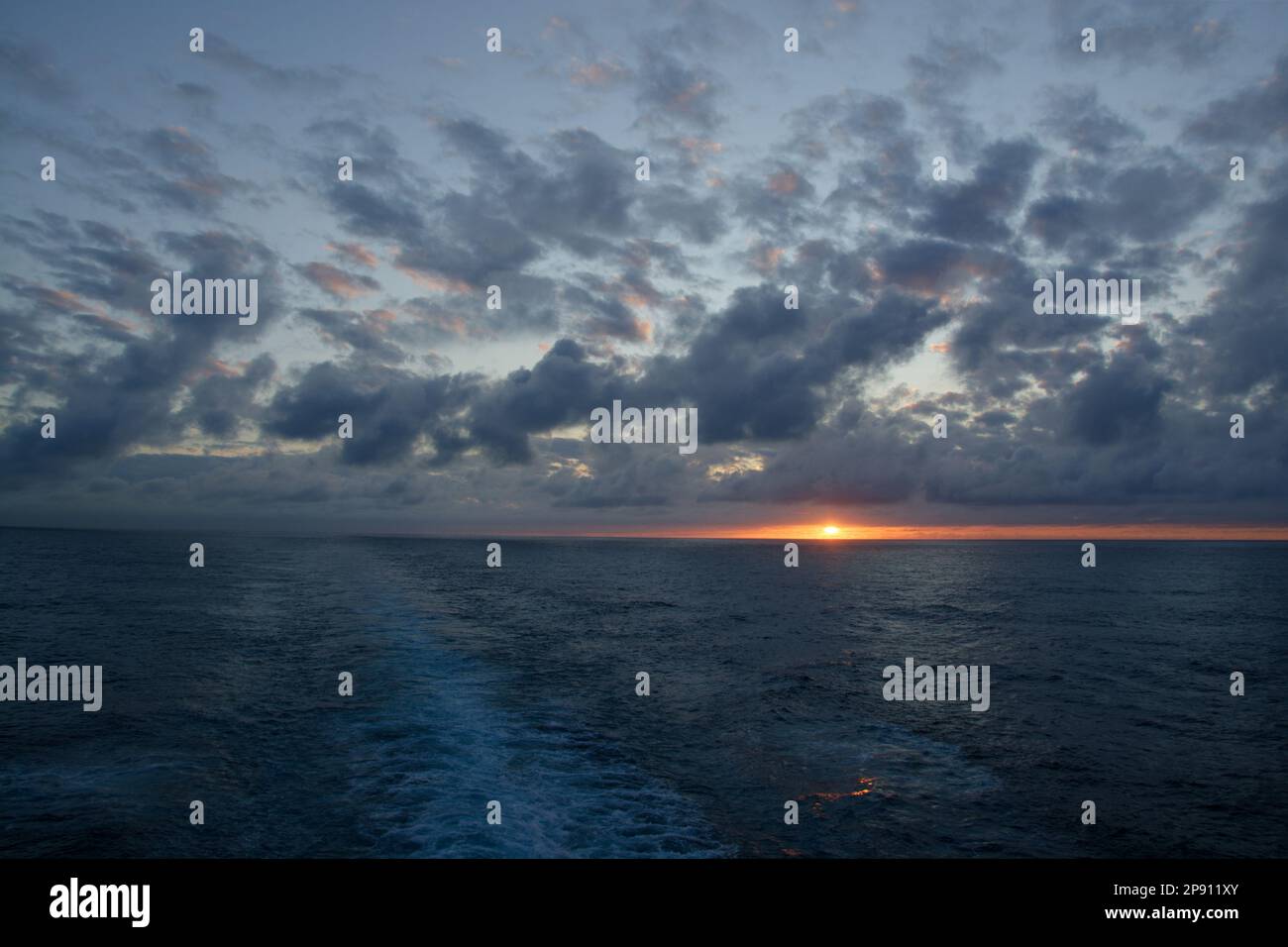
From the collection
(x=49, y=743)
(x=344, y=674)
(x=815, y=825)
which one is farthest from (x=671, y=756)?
(x=49, y=743)

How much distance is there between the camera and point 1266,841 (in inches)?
547

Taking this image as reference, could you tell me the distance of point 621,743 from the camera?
63.5 ft

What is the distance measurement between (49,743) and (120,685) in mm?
7110

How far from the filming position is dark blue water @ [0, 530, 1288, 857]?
13.4 meters

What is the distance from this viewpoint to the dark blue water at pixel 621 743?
1336 centimetres

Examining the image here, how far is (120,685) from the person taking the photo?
2444 centimetres
